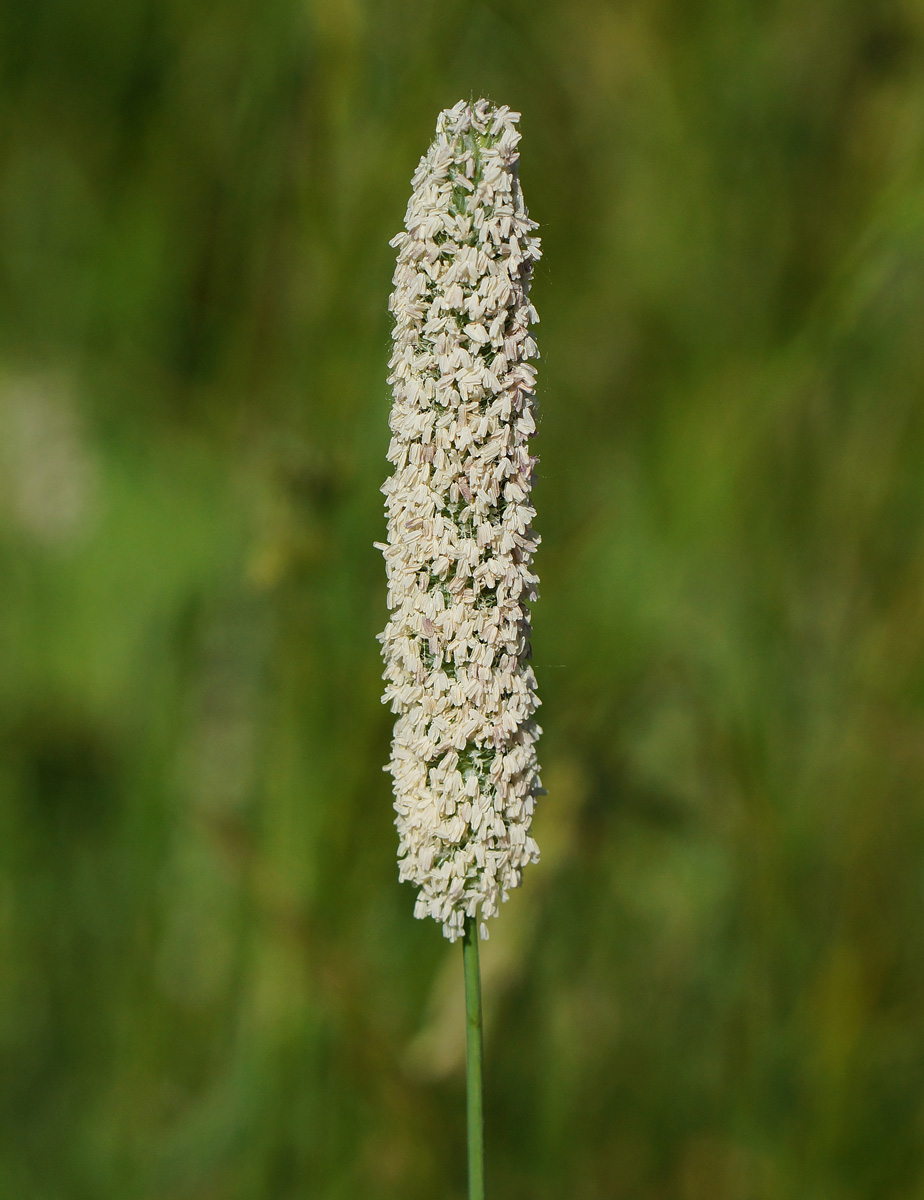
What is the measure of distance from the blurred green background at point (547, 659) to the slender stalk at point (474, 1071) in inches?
17.9

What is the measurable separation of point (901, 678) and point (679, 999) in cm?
43

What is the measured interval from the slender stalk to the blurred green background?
1.49 ft

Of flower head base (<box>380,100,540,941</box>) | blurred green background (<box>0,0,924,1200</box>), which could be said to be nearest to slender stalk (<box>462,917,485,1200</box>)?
flower head base (<box>380,100,540,941</box>)

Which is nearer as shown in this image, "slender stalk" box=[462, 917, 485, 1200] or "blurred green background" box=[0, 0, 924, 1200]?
"slender stalk" box=[462, 917, 485, 1200]

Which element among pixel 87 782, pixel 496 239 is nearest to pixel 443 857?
pixel 496 239

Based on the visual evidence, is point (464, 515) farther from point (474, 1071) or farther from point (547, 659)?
point (547, 659)

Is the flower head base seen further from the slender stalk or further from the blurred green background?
the blurred green background

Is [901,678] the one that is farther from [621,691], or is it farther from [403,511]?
[403,511]

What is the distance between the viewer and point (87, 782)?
1.22m

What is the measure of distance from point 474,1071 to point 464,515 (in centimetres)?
27

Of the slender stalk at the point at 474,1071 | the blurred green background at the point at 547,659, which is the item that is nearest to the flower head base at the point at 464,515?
the slender stalk at the point at 474,1071

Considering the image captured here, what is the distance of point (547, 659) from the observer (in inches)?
45.9

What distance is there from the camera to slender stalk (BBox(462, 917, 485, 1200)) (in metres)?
0.54

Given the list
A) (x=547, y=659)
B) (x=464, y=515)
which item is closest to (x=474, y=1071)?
(x=464, y=515)
